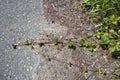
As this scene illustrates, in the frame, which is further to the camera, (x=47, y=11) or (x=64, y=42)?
(x=47, y=11)

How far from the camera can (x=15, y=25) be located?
363cm

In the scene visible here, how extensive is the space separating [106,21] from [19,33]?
119 centimetres

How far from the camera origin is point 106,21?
3359mm

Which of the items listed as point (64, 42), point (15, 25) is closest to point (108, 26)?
point (64, 42)

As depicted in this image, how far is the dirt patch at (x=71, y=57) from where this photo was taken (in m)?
3.07

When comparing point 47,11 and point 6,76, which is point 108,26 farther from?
point 6,76

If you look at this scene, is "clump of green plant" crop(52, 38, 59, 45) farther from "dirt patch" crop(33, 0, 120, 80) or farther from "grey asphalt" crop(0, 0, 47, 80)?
"grey asphalt" crop(0, 0, 47, 80)

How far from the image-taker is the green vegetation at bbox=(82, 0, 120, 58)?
317 centimetres

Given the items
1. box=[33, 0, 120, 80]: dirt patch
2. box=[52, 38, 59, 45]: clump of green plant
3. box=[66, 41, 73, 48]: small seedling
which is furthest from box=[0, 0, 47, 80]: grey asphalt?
box=[66, 41, 73, 48]: small seedling

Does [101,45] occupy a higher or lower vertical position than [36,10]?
lower

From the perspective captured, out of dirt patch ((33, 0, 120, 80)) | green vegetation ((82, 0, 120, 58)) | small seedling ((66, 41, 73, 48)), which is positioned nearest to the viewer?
dirt patch ((33, 0, 120, 80))

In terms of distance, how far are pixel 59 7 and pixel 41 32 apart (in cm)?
52

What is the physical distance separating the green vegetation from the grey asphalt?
0.71 m

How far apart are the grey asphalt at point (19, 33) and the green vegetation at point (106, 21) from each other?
71 centimetres
